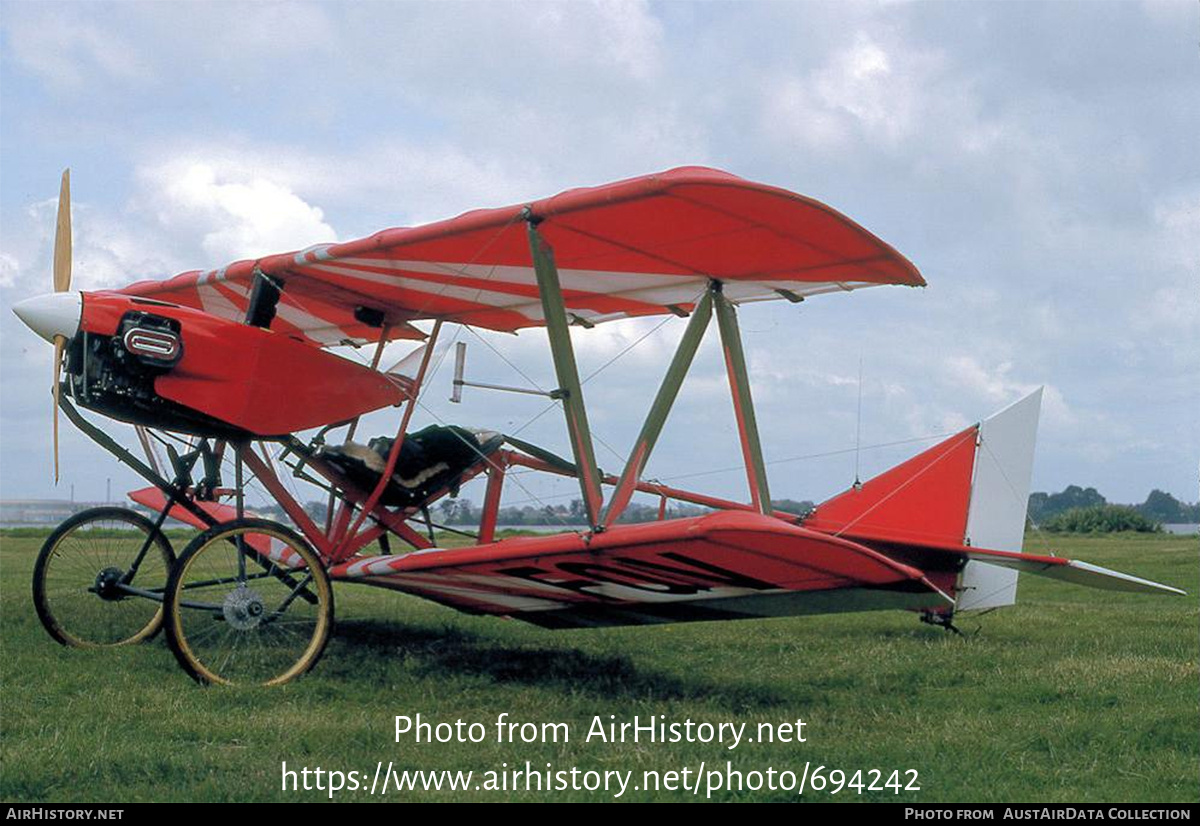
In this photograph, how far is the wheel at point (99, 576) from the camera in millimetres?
7273

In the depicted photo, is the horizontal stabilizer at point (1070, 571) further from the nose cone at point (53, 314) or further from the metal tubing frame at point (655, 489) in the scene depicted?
the nose cone at point (53, 314)

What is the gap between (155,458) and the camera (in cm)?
831

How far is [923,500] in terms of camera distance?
319 inches

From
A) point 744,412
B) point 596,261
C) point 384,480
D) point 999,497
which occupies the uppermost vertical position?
point 596,261

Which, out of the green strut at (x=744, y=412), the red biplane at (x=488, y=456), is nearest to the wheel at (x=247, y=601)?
the red biplane at (x=488, y=456)

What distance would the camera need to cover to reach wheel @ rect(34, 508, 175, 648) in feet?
23.9

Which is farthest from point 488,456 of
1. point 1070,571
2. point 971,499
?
point 1070,571

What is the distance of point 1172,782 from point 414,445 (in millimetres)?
5025

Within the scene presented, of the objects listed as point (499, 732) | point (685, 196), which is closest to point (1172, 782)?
point (499, 732)

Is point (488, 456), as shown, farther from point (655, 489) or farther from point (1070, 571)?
point (1070, 571)

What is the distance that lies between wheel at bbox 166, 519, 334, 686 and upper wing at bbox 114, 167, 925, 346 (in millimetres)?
1927

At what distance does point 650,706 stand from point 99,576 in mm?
4036

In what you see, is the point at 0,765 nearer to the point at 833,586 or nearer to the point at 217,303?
the point at 833,586

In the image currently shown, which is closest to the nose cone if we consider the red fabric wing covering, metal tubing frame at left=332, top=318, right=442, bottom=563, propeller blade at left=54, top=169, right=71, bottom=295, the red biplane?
the red biplane
